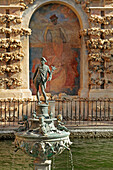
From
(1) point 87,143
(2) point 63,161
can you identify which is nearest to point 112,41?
(1) point 87,143

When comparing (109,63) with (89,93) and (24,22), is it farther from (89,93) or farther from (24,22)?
(24,22)

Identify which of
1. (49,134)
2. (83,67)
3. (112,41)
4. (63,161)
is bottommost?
(63,161)

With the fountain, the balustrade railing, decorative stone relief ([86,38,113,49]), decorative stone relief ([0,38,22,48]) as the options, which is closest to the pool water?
the fountain

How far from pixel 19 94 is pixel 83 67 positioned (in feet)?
11.9

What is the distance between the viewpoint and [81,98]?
702 inches

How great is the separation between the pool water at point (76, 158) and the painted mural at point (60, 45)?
643 cm

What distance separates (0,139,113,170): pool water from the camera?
31.7ft

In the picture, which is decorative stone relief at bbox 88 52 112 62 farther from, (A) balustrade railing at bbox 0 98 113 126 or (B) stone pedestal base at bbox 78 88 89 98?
(A) balustrade railing at bbox 0 98 113 126

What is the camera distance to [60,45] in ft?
61.2

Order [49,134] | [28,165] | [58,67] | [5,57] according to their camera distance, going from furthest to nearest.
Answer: [58,67] < [5,57] < [28,165] < [49,134]

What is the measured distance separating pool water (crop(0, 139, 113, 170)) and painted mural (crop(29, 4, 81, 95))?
6431 mm

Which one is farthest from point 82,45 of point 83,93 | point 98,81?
point 83,93

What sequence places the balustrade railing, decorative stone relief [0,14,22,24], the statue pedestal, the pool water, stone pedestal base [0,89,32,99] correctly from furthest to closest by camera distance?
decorative stone relief [0,14,22,24] → stone pedestal base [0,89,32,99] → the balustrade railing → the pool water → the statue pedestal

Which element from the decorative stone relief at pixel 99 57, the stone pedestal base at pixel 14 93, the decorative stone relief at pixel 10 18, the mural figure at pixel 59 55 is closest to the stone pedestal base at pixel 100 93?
the mural figure at pixel 59 55
